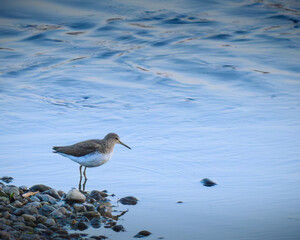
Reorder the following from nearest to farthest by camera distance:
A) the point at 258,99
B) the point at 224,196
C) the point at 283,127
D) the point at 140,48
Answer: the point at 224,196 → the point at 283,127 → the point at 258,99 → the point at 140,48

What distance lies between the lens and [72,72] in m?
18.0

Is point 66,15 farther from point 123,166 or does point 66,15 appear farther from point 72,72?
point 123,166

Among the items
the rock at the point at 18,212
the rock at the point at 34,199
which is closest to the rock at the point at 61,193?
the rock at the point at 34,199

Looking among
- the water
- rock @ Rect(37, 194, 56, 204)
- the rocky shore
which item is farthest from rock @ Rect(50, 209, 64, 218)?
the water

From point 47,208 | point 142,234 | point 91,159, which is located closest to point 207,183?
point 91,159

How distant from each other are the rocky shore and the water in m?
0.24

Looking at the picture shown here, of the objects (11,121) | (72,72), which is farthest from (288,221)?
(72,72)

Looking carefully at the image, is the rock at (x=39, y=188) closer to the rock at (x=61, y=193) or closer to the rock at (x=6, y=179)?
the rock at (x=61, y=193)

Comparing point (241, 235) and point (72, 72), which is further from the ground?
point (72, 72)

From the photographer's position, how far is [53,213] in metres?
6.55

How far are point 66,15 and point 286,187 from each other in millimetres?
18747

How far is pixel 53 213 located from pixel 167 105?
8.22 metres

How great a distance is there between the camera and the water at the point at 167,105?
751 cm

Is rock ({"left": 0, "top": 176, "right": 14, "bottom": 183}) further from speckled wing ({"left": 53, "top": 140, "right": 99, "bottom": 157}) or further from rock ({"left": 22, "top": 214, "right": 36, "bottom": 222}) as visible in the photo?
rock ({"left": 22, "top": 214, "right": 36, "bottom": 222})
